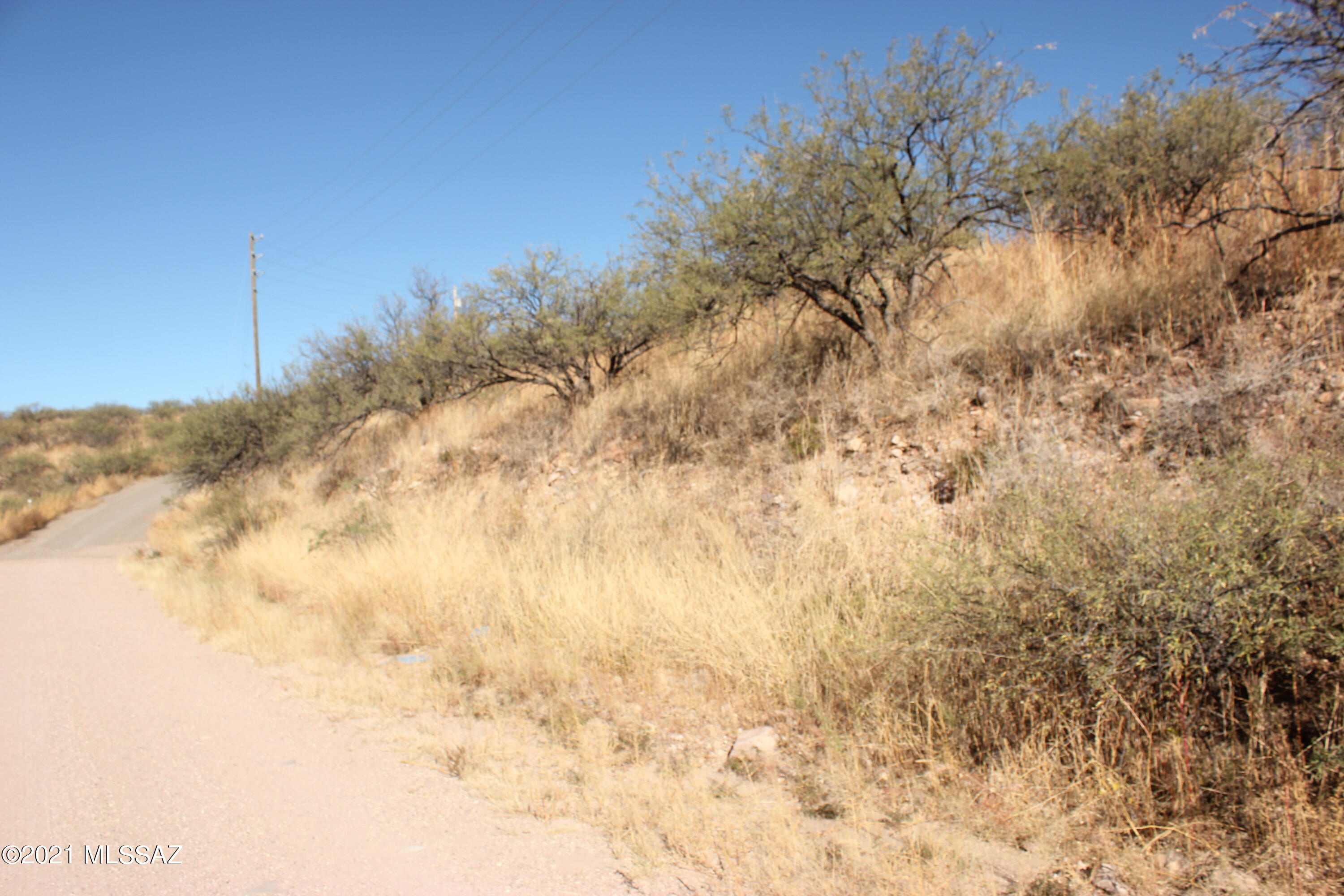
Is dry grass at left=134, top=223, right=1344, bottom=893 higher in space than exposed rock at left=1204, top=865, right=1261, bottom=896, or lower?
higher

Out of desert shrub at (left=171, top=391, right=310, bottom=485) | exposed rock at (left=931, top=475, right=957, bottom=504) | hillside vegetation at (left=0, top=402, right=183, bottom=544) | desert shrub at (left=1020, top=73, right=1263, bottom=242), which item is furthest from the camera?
hillside vegetation at (left=0, top=402, right=183, bottom=544)

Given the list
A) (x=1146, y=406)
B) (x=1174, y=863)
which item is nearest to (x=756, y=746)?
(x=1174, y=863)

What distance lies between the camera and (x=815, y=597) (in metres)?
5.06

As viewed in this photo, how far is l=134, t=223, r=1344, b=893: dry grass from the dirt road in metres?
0.31

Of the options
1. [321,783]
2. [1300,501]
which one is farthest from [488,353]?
[1300,501]

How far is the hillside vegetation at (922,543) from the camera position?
9.86ft

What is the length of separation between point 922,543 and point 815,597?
2.77 ft

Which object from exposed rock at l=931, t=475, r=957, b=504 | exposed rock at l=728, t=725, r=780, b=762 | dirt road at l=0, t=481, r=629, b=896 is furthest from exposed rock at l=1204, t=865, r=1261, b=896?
exposed rock at l=931, t=475, r=957, b=504

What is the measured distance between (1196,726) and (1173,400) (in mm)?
3455

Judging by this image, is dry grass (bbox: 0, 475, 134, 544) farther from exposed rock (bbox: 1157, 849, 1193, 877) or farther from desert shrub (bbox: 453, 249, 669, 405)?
exposed rock (bbox: 1157, 849, 1193, 877)

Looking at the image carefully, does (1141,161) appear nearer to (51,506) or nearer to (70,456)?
(51,506)

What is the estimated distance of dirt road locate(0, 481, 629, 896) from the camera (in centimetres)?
309

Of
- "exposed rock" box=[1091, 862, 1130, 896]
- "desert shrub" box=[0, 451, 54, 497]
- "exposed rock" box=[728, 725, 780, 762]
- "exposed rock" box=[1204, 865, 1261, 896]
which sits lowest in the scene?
"exposed rock" box=[1091, 862, 1130, 896]

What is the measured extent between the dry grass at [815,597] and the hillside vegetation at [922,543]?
34mm
